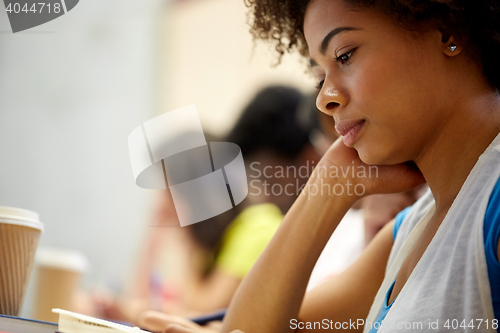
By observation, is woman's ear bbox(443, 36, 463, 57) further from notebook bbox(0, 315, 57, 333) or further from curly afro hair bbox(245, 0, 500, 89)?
notebook bbox(0, 315, 57, 333)

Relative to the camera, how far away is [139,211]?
1.53 m

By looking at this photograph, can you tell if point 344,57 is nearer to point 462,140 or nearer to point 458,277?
point 462,140

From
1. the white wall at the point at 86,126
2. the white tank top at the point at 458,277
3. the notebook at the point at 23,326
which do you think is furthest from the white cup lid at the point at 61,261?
the white tank top at the point at 458,277

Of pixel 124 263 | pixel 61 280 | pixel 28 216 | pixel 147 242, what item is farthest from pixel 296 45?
pixel 124 263

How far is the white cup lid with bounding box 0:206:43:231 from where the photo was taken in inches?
20.6

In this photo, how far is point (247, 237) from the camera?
3.91ft

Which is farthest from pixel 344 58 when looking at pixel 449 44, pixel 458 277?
pixel 458 277

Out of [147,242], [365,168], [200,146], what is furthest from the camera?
[147,242]

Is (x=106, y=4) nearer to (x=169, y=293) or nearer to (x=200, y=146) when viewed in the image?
(x=200, y=146)

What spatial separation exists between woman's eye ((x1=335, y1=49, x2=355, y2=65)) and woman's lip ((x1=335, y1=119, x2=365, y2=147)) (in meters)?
0.07

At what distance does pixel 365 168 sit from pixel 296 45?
24 cm

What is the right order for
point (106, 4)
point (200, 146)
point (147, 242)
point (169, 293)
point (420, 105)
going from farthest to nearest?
point (147, 242)
point (169, 293)
point (106, 4)
point (200, 146)
point (420, 105)

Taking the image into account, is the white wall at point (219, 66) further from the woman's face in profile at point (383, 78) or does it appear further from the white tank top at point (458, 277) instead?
the white tank top at point (458, 277)

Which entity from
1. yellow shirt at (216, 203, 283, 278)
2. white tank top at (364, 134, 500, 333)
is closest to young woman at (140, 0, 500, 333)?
white tank top at (364, 134, 500, 333)
